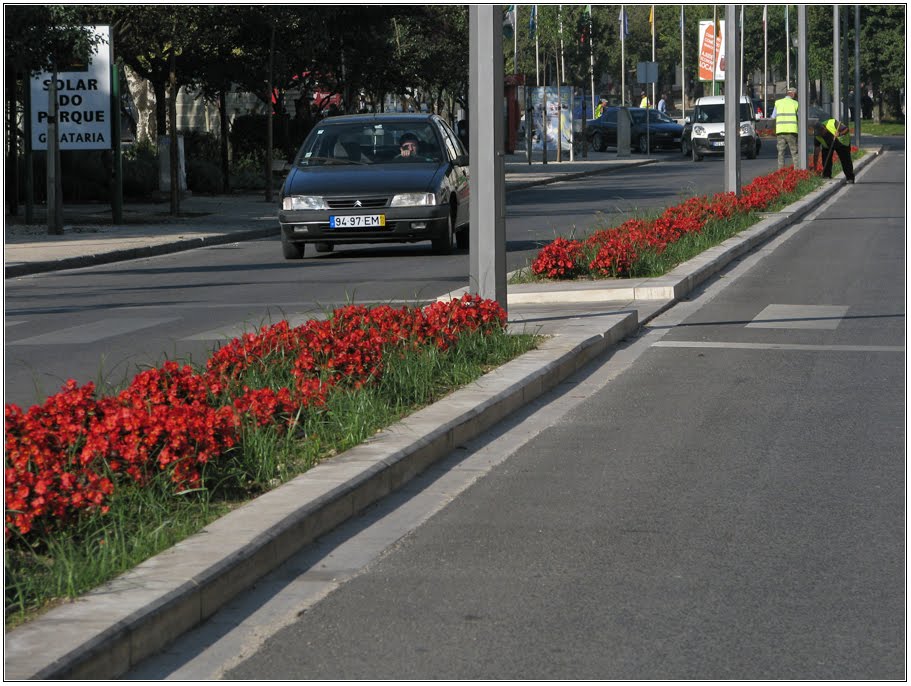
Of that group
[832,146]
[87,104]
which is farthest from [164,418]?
[832,146]

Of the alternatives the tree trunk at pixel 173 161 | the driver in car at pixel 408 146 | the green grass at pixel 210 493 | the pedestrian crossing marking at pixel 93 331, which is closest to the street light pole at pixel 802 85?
the tree trunk at pixel 173 161

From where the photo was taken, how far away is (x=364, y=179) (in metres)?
19.8

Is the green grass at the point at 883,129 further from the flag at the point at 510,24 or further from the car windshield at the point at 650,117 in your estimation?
the flag at the point at 510,24

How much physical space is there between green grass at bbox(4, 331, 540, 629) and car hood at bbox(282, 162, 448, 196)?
33.5 ft

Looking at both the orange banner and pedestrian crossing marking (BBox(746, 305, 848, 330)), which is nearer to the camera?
pedestrian crossing marking (BBox(746, 305, 848, 330))

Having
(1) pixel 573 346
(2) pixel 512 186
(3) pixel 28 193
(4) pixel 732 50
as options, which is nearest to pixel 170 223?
(3) pixel 28 193

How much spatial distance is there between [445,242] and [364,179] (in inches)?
50.0

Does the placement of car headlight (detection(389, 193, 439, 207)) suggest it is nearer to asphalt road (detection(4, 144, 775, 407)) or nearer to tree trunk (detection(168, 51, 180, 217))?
asphalt road (detection(4, 144, 775, 407))

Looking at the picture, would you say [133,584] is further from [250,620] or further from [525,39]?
[525,39]

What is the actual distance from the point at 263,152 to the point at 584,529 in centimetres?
3563

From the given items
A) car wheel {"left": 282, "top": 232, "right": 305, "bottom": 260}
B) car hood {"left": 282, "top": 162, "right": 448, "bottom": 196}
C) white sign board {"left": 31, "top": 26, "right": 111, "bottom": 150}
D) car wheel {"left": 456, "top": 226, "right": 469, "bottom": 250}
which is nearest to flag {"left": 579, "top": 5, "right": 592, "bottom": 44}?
white sign board {"left": 31, "top": 26, "right": 111, "bottom": 150}

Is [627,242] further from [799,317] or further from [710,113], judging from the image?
[710,113]

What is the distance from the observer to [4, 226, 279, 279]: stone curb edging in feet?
61.7

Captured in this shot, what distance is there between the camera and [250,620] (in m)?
5.00
